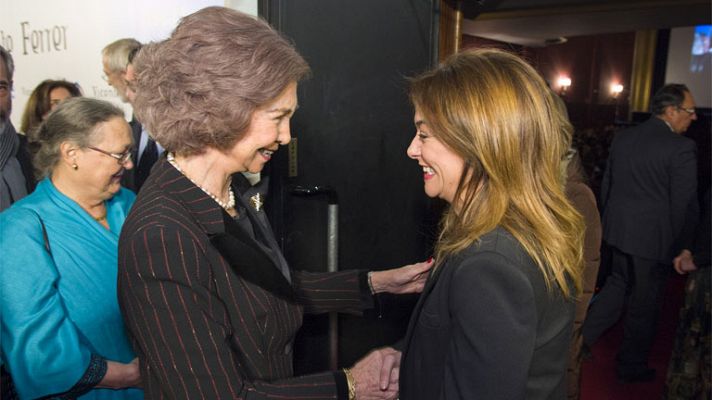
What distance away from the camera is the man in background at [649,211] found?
3.39 metres

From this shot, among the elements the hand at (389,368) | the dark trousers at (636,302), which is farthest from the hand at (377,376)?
the dark trousers at (636,302)

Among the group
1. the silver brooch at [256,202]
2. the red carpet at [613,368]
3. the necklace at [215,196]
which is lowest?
the red carpet at [613,368]

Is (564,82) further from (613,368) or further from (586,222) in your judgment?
(586,222)

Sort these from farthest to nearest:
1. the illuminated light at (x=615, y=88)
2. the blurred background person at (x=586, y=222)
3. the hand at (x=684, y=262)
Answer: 1. the illuminated light at (x=615, y=88)
2. the hand at (x=684, y=262)
3. the blurred background person at (x=586, y=222)

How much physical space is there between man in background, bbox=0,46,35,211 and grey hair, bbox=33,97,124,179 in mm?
38

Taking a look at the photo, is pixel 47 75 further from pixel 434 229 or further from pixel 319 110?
pixel 434 229

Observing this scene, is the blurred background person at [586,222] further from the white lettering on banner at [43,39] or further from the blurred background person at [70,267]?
the white lettering on banner at [43,39]

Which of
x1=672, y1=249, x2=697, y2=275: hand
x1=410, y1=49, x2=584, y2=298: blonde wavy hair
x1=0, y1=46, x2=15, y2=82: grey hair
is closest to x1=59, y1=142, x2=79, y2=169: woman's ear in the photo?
x1=0, y1=46, x2=15, y2=82: grey hair

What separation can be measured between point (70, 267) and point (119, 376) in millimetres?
318

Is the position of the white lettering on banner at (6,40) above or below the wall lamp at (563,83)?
below

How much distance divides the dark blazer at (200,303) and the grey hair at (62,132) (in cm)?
50

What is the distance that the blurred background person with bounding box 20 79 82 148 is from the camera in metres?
1.68

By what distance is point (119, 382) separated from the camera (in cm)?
149

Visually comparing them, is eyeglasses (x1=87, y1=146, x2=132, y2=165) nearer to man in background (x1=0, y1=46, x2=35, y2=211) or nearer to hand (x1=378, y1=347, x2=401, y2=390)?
man in background (x1=0, y1=46, x2=35, y2=211)
